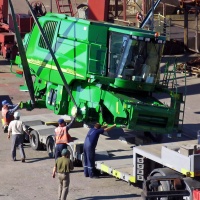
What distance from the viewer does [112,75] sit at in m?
20.3

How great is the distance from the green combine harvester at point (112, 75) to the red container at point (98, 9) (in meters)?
10.5

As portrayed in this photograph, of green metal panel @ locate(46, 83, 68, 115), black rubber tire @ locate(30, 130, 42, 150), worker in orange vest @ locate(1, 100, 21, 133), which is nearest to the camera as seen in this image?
black rubber tire @ locate(30, 130, 42, 150)

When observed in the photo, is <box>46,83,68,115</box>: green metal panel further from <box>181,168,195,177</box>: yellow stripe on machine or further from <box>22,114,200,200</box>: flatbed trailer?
<box>181,168,195,177</box>: yellow stripe on machine

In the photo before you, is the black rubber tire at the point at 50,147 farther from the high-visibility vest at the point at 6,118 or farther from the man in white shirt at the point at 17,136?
the high-visibility vest at the point at 6,118

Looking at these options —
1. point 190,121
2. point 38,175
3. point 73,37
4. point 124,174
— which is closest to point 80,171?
point 38,175

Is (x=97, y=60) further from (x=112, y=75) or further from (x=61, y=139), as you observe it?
(x=61, y=139)

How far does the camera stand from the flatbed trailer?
15266mm

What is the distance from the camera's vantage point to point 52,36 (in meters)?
21.7

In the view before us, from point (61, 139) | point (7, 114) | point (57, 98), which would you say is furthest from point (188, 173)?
point (7, 114)

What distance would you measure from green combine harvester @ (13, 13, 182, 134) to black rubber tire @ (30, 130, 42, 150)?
42.7 inches

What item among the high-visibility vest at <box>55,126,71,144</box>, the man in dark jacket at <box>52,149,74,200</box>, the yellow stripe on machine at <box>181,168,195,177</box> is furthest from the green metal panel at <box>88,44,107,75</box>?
the yellow stripe on machine at <box>181,168,195,177</box>

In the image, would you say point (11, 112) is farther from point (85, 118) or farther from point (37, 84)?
point (85, 118)

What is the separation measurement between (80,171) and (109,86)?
2.45 metres

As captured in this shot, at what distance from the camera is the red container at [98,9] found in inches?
1249
